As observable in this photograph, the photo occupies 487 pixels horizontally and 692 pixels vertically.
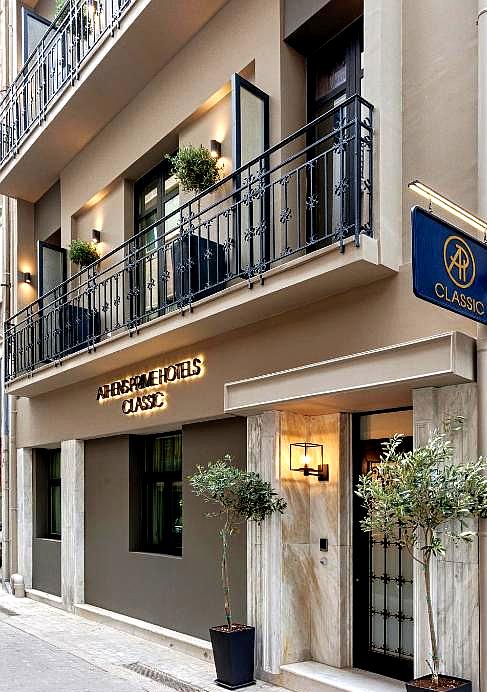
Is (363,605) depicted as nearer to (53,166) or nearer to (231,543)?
(231,543)

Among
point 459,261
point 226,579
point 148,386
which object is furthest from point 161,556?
point 459,261

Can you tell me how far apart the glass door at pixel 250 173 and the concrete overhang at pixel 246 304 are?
16.1 inches

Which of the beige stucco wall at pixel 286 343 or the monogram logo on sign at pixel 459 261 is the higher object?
the monogram logo on sign at pixel 459 261

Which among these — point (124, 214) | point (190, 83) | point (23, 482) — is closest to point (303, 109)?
point (190, 83)

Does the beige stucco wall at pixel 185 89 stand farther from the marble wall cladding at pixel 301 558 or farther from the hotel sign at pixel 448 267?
the hotel sign at pixel 448 267

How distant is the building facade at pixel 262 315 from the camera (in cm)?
710

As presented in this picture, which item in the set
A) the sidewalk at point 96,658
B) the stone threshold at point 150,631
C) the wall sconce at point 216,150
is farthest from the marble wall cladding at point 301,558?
the wall sconce at point 216,150

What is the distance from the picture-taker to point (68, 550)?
13.6m

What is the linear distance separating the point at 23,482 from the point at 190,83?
908 centimetres

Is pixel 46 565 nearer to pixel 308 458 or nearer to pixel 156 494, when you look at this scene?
pixel 156 494

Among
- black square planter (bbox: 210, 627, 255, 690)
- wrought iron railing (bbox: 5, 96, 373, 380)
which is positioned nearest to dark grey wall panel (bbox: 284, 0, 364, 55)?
wrought iron railing (bbox: 5, 96, 373, 380)

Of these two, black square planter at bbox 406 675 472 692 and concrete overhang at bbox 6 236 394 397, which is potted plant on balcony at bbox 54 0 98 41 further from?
black square planter at bbox 406 675 472 692

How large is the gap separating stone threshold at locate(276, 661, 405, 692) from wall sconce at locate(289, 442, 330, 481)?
6.34 feet

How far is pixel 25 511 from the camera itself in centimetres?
1598
